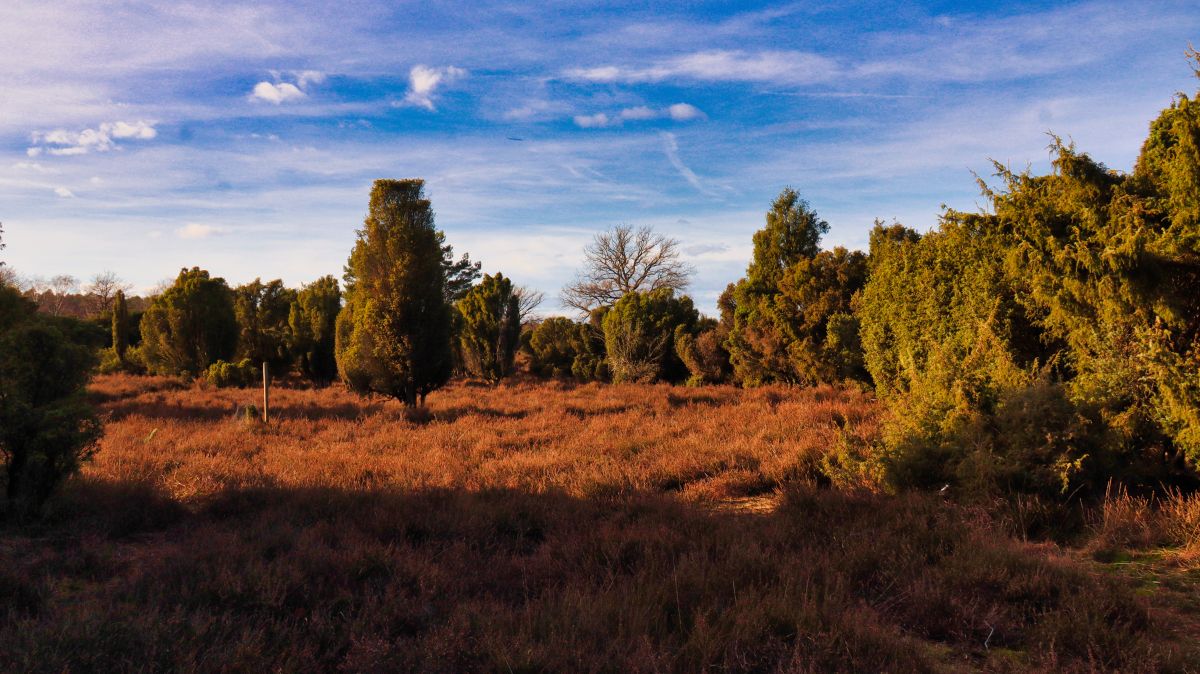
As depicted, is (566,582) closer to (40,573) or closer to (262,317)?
(40,573)

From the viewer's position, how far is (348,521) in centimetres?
662

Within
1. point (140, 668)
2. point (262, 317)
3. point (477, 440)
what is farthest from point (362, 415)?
point (262, 317)

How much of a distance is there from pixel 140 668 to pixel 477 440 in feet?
31.3

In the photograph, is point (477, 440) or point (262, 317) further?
point (262, 317)

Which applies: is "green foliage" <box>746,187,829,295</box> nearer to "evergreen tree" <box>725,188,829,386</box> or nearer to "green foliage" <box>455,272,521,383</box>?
"evergreen tree" <box>725,188,829,386</box>

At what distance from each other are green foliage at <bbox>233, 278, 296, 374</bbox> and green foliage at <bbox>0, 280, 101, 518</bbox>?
29.5 metres

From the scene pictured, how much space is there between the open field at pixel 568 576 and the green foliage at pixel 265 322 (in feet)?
94.1

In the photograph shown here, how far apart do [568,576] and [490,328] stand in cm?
2856

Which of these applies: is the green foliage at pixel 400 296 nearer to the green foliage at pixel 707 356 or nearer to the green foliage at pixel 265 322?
the green foliage at pixel 707 356

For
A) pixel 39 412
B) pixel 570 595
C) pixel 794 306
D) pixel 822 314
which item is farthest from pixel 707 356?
pixel 570 595

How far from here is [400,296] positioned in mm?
18484

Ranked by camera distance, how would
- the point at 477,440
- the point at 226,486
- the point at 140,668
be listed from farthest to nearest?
the point at 477,440, the point at 226,486, the point at 140,668

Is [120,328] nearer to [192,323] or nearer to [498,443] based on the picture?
[192,323]

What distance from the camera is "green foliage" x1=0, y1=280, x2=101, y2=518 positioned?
701 cm
